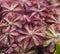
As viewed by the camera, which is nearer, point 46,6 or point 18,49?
point 18,49

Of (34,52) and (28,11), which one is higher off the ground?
(28,11)

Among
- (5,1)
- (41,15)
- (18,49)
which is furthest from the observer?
(5,1)

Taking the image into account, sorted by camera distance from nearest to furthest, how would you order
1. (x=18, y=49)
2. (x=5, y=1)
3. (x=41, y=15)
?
(x=18, y=49), (x=41, y=15), (x=5, y=1)

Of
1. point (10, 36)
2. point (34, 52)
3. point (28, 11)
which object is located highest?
point (28, 11)

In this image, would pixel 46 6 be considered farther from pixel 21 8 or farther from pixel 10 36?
pixel 10 36

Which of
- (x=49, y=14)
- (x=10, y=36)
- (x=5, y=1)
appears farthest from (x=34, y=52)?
(x=5, y=1)

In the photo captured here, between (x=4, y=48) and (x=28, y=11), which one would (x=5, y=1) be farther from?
(x=4, y=48)

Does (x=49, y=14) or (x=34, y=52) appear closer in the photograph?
(x=34, y=52)

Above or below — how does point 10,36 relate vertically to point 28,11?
below

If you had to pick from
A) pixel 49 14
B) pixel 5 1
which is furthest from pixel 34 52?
pixel 5 1
